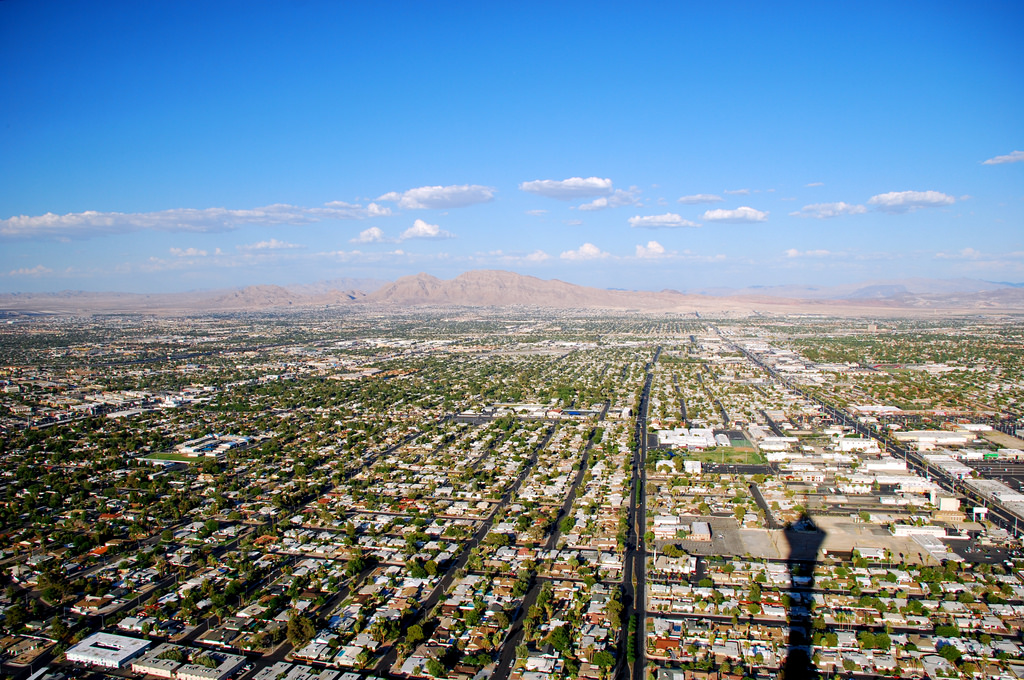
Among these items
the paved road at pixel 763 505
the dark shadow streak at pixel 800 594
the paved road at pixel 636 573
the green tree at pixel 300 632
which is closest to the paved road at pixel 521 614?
the paved road at pixel 636 573

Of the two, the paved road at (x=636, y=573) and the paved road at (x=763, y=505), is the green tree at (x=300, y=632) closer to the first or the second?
the paved road at (x=636, y=573)

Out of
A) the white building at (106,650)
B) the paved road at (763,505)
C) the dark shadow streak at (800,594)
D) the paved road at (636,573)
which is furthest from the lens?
the paved road at (763,505)

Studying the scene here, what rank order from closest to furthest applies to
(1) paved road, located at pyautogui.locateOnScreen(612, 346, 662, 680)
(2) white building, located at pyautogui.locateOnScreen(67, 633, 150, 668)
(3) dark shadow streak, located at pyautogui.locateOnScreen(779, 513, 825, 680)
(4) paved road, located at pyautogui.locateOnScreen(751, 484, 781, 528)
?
1. (3) dark shadow streak, located at pyautogui.locateOnScreen(779, 513, 825, 680)
2. (1) paved road, located at pyautogui.locateOnScreen(612, 346, 662, 680)
3. (2) white building, located at pyautogui.locateOnScreen(67, 633, 150, 668)
4. (4) paved road, located at pyautogui.locateOnScreen(751, 484, 781, 528)

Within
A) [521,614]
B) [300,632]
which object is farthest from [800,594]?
[300,632]

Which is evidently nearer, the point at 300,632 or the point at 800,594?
the point at 300,632

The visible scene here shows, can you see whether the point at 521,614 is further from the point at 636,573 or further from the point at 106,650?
the point at 106,650

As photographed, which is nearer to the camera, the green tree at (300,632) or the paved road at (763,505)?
the green tree at (300,632)

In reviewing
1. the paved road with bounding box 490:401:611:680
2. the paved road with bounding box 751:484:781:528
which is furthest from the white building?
the paved road with bounding box 751:484:781:528

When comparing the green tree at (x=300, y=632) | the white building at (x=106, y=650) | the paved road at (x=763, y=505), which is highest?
the paved road at (x=763, y=505)

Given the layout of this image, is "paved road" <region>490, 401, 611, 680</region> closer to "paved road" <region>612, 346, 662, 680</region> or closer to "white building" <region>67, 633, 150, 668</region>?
"paved road" <region>612, 346, 662, 680</region>

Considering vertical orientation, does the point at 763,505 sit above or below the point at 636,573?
above

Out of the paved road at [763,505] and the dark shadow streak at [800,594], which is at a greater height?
the paved road at [763,505]
